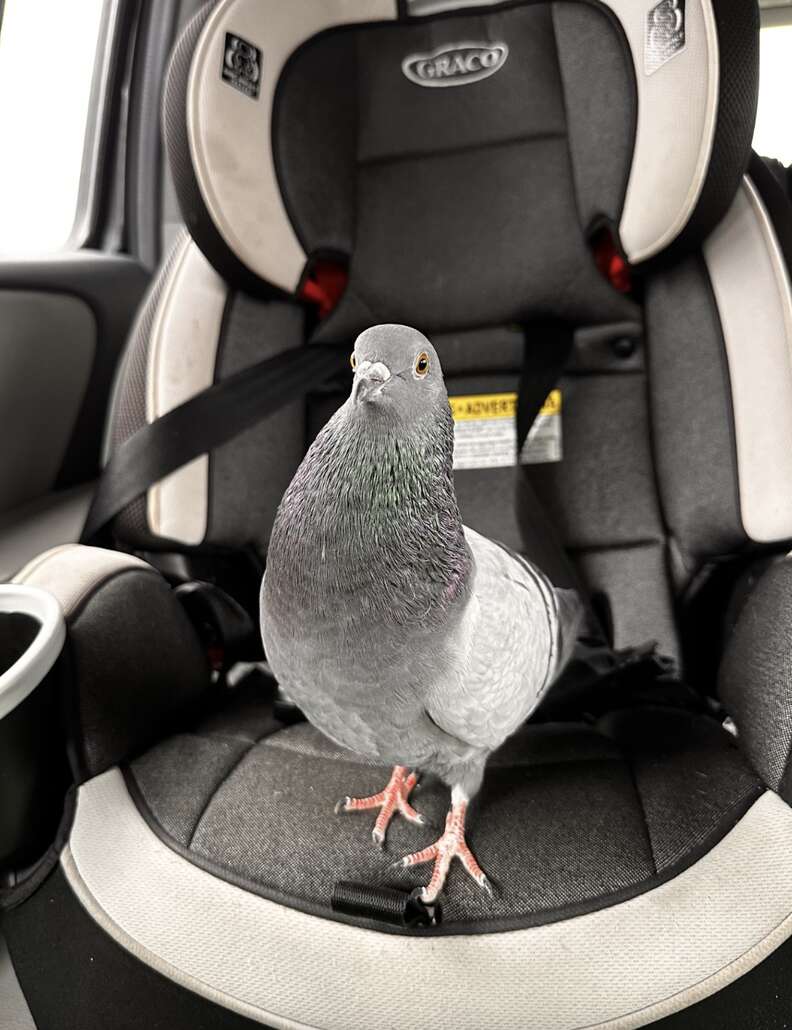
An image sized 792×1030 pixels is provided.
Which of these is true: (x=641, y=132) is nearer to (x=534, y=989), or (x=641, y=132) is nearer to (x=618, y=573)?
Result: (x=618, y=573)

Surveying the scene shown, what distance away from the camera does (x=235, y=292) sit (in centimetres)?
104

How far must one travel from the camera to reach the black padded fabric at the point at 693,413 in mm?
947

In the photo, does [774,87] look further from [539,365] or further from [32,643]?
[32,643]

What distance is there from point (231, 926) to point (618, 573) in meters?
0.71

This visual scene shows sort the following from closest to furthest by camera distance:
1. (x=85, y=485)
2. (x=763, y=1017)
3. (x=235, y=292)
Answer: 1. (x=763, y=1017)
2. (x=235, y=292)
3. (x=85, y=485)

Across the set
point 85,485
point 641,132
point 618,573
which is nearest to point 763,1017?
point 618,573

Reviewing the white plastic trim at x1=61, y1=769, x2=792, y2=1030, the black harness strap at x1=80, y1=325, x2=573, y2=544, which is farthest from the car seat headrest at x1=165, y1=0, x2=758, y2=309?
the white plastic trim at x1=61, y1=769, x2=792, y2=1030

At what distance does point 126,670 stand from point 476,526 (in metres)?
0.54

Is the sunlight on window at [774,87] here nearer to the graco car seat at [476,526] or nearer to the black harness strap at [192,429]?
the graco car seat at [476,526]

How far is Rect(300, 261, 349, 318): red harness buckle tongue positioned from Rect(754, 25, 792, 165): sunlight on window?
0.58 metres

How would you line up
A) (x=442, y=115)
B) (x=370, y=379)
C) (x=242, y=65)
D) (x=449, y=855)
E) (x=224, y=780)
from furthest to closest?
1. (x=442, y=115)
2. (x=242, y=65)
3. (x=224, y=780)
4. (x=449, y=855)
5. (x=370, y=379)

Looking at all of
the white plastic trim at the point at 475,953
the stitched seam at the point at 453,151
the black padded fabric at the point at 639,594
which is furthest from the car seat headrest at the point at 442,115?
the white plastic trim at the point at 475,953

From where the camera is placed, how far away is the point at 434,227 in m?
1.08

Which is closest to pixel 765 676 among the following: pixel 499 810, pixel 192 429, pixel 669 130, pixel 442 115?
pixel 499 810
